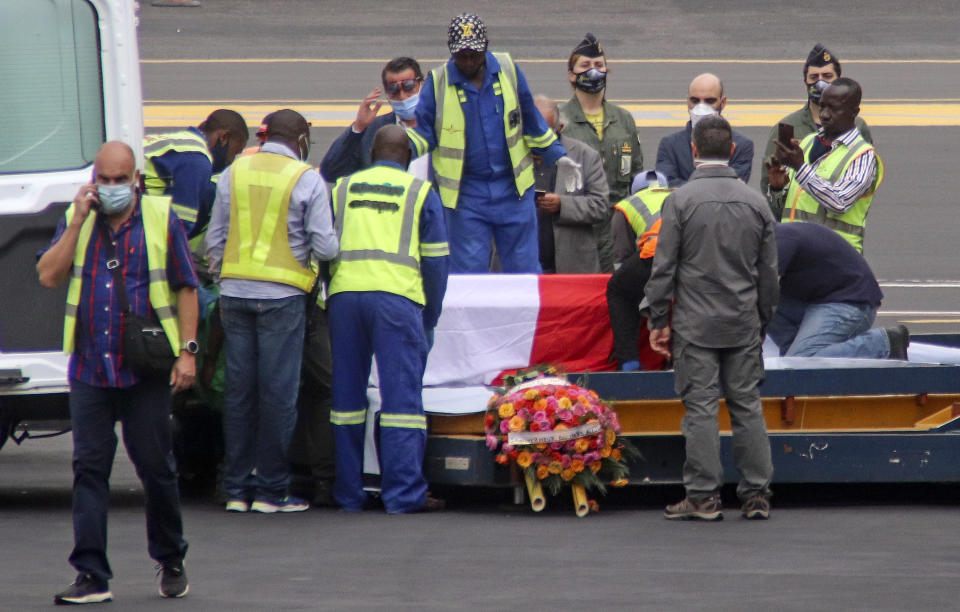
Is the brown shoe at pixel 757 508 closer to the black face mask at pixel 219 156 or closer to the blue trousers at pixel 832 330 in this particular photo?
the blue trousers at pixel 832 330

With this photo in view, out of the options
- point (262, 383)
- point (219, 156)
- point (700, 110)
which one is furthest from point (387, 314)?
point (700, 110)

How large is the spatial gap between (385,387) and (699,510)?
165 cm

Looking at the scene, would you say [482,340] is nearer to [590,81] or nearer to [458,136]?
[458,136]

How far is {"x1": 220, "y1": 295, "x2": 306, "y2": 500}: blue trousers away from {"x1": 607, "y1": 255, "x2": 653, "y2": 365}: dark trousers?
164 centimetres

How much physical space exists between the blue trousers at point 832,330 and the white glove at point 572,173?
1.49 meters

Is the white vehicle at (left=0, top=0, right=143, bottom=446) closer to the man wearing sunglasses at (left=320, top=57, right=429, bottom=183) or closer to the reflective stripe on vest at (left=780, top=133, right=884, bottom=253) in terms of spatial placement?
the man wearing sunglasses at (left=320, top=57, right=429, bottom=183)

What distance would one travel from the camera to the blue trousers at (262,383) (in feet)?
26.9

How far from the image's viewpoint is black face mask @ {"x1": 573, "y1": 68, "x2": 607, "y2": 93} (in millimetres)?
10719

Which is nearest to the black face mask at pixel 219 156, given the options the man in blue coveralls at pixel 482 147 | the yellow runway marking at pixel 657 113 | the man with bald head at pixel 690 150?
the man in blue coveralls at pixel 482 147

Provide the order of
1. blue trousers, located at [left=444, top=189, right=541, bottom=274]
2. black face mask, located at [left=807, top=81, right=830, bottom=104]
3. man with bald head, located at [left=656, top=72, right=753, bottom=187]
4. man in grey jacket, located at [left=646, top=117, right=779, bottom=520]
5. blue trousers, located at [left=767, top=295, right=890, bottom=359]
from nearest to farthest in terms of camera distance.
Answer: man in grey jacket, located at [left=646, top=117, right=779, bottom=520]
blue trousers, located at [left=767, top=295, right=890, bottom=359]
blue trousers, located at [left=444, top=189, right=541, bottom=274]
man with bald head, located at [left=656, top=72, right=753, bottom=187]
black face mask, located at [left=807, top=81, right=830, bottom=104]

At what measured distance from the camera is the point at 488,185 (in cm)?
949

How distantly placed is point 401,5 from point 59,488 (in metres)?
21.2

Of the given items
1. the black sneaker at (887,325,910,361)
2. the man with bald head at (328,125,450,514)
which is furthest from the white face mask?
the man with bald head at (328,125,450,514)

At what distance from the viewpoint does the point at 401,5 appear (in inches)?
1164
